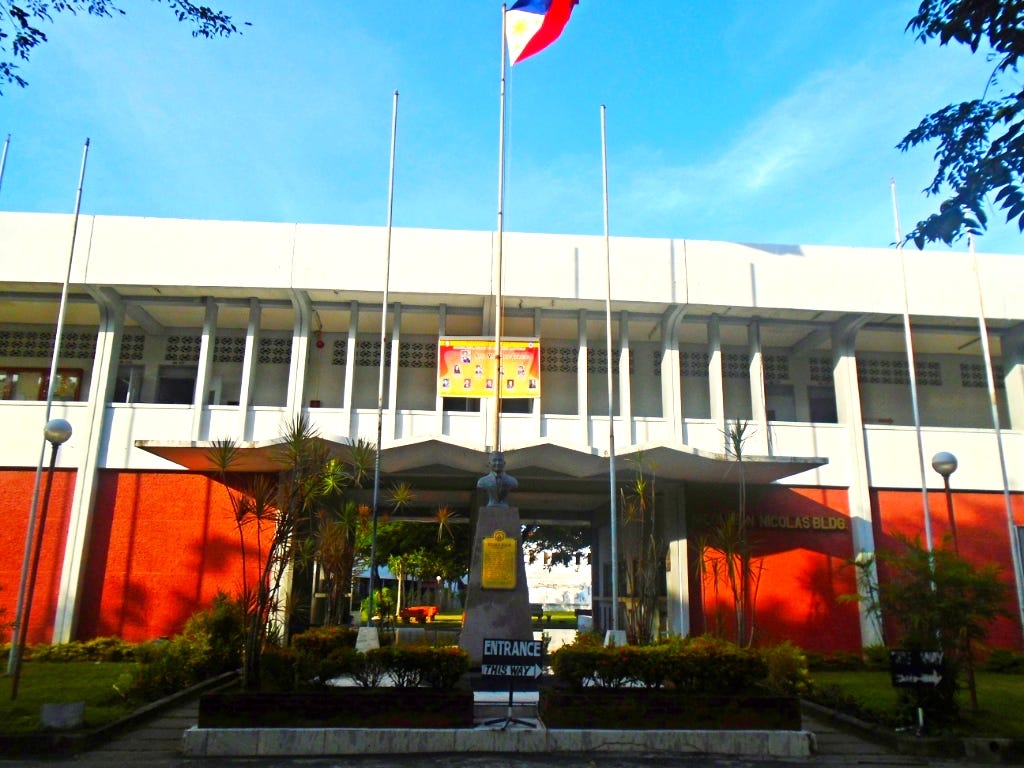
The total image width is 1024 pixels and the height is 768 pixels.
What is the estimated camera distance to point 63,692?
10.5 meters

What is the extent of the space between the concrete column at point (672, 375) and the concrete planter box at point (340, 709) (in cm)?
1025

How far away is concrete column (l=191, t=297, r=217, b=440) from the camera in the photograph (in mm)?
17000

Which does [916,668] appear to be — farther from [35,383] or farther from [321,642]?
[35,383]

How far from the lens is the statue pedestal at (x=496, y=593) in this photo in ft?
35.3

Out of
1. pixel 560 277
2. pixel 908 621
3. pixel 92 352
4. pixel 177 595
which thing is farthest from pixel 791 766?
pixel 92 352

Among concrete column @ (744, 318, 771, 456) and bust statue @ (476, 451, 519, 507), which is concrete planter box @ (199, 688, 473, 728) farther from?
concrete column @ (744, 318, 771, 456)

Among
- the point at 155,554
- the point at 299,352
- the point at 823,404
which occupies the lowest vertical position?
the point at 155,554

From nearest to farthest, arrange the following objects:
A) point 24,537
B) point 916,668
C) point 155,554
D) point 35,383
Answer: point 916,668 → point 24,537 → point 155,554 → point 35,383

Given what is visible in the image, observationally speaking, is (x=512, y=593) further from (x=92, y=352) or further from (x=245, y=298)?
(x=92, y=352)

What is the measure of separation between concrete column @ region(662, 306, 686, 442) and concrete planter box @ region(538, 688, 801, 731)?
9429 millimetres

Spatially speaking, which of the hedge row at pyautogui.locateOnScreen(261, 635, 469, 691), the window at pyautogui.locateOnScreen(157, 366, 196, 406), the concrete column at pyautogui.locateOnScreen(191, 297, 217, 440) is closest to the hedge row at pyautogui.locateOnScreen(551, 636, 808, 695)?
the hedge row at pyautogui.locateOnScreen(261, 635, 469, 691)

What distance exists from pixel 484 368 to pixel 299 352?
385 centimetres

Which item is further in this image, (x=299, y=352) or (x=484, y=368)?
(x=299, y=352)

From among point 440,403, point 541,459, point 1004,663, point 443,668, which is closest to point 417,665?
point 443,668
